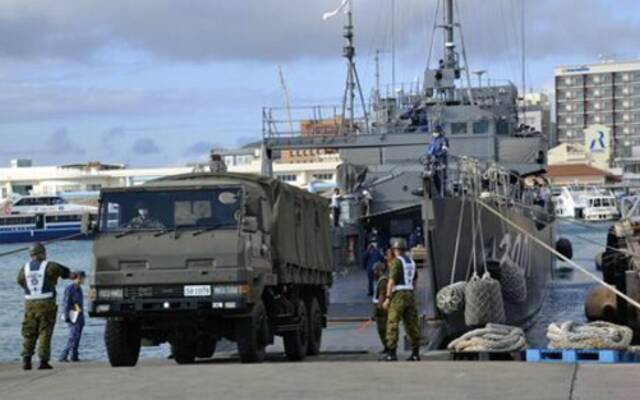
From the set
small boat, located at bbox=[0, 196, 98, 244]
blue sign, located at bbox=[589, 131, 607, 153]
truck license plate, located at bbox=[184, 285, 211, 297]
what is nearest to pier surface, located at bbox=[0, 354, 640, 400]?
truck license plate, located at bbox=[184, 285, 211, 297]

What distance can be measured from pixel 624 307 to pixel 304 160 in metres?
100.0

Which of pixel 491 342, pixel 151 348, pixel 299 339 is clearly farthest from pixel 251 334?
pixel 151 348

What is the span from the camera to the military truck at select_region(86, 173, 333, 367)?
598 inches

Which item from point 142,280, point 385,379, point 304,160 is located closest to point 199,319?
point 142,280

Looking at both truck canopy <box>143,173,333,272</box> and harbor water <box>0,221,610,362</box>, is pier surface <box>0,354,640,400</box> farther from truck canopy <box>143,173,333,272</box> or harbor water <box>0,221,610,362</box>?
harbor water <box>0,221,610,362</box>

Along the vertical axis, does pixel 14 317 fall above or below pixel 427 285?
below

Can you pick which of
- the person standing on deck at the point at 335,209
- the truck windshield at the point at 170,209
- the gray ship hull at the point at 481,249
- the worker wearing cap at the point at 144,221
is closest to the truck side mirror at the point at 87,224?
the truck windshield at the point at 170,209

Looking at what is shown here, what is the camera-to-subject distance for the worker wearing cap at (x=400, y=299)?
637 inches

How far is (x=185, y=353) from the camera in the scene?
17391mm

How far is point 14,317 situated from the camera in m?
39.8

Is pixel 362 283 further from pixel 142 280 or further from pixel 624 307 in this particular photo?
pixel 142 280

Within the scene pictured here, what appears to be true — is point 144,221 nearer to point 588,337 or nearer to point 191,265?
point 191,265

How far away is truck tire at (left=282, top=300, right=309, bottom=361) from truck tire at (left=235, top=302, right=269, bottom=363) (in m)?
1.37

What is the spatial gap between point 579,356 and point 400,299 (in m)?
2.44
